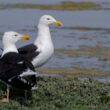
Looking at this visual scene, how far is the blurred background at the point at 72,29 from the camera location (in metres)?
19.3

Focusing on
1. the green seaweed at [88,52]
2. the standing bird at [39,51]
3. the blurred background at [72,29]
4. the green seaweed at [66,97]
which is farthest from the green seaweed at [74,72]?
the green seaweed at [66,97]

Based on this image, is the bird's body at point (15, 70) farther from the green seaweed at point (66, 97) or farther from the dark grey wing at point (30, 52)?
the dark grey wing at point (30, 52)

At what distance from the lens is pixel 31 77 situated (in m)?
10.1

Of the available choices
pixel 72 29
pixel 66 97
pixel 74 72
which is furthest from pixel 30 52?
pixel 72 29

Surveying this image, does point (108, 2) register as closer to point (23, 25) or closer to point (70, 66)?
point (23, 25)

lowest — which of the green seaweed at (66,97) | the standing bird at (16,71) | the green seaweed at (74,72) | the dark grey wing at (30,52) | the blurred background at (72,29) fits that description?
the blurred background at (72,29)

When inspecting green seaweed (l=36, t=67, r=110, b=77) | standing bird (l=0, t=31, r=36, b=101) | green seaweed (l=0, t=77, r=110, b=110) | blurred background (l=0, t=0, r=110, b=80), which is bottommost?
blurred background (l=0, t=0, r=110, b=80)

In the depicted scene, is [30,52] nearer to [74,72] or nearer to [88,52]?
[74,72]

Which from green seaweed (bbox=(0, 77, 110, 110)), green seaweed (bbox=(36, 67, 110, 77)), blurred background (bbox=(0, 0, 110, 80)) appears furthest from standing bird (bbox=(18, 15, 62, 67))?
green seaweed (bbox=(36, 67, 110, 77))

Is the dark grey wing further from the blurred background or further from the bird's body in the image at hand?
the blurred background

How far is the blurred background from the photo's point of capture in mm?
19328

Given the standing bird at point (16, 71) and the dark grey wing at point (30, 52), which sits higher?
the standing bird at point (16, 71)

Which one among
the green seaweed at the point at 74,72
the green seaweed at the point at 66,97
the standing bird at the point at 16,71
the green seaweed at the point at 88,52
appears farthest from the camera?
the green seaweed at the point at 88,52

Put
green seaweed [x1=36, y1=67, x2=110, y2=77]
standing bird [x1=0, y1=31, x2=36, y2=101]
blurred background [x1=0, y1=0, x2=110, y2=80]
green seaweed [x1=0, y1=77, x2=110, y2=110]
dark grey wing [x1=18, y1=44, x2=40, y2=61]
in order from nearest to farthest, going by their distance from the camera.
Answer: standing bird [x1=0, y1=31, x2=36, y2=101] → green seaweed [x1=0, y1=77, x2=110, y2=110] → dark grey wing [x1=18, y1=44, x2=40, y2=61] → green seaweed [x1=36, y1=67, x2=110, y2=77] → blurred background [x1=0, y1=0, x2=110, y2=80]
